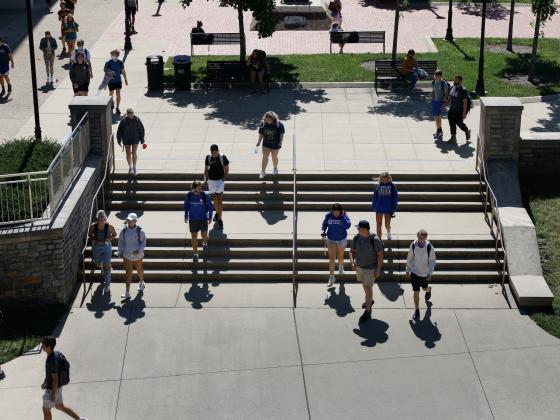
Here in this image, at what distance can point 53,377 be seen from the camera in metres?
13.7

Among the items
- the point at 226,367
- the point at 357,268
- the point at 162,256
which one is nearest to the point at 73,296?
the point at 162,256

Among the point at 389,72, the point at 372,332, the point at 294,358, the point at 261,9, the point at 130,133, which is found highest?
the point at 261,9

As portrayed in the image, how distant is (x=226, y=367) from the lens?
15.9 metres

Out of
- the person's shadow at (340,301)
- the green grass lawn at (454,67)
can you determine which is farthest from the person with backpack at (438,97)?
the person's shadow at (340,301)

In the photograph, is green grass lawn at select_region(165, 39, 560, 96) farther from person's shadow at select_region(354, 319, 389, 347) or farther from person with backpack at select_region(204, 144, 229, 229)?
person's shadow at select_region(354, 319, 389, 347)

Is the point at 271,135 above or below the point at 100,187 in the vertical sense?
above

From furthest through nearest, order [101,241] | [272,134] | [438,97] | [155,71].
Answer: [155,71]
[438,97]
[272,134]
[101,241]

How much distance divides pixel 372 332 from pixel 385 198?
2.69 meters

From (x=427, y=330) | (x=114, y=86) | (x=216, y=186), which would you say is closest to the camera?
(x=427, y=330)

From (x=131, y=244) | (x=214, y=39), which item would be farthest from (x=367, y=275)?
(x=214, y=39)

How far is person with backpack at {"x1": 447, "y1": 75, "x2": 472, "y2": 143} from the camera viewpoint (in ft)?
73.0

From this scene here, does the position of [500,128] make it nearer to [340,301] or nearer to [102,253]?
[340,301]

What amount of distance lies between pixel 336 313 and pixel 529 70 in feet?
43.5

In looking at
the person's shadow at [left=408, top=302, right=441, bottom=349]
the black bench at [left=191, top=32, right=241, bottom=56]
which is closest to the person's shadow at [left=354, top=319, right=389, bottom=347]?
the person's shadow at [left=408, top=302, right=441, bottom=349]
